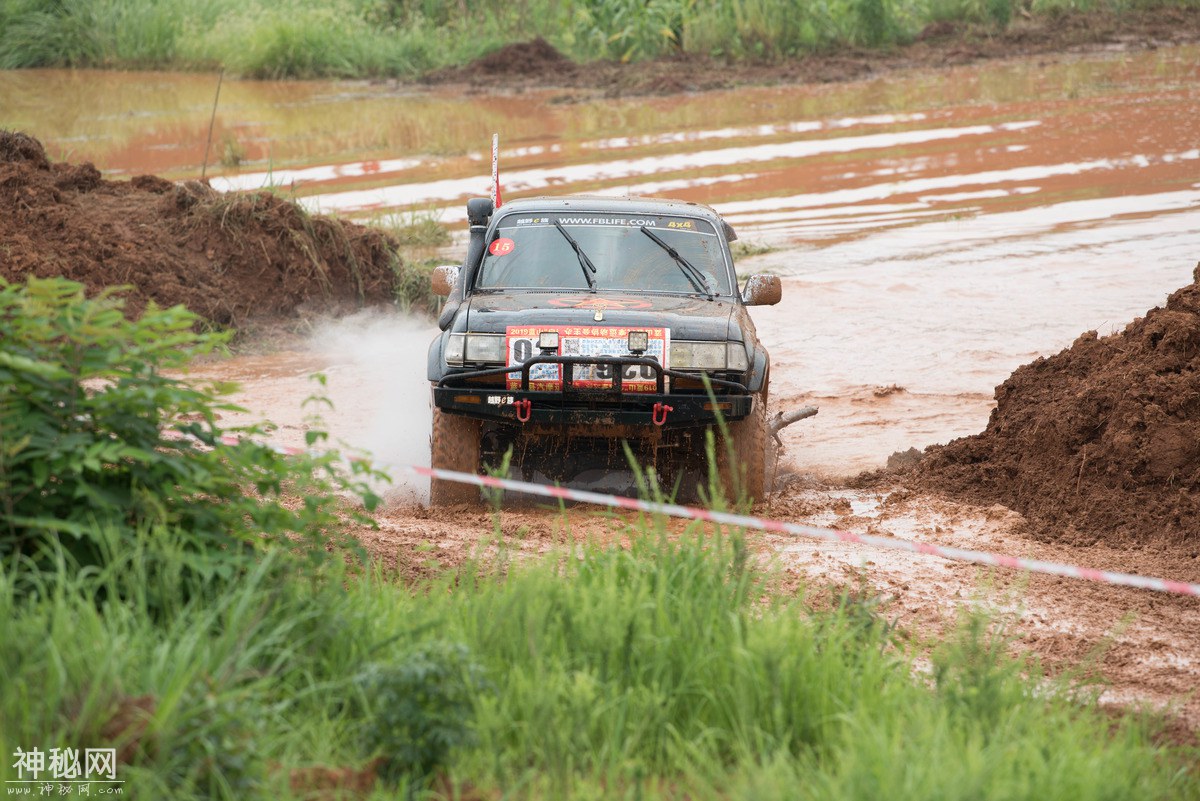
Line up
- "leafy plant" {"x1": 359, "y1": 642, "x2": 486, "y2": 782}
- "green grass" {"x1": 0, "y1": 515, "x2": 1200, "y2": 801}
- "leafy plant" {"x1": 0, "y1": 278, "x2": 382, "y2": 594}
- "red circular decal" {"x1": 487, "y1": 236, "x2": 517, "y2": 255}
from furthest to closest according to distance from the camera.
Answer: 1. "red circular decal" {"x1": 487, "y1": 236, "x2": 517, "y2": 255}
2. "leafy plant" {"x1": 0, "y1": 278, "x2": 382, "y2": 594}
3. "leafy plant" {"x1": 359, "y1": 642, "x2": 486, "y2": 782}
4. "green grass" {"x1": 0, "y1": 515, "x2": 1200, "y2": 801}

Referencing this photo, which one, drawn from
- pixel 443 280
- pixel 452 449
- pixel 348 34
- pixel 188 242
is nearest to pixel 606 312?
pixel 452 449

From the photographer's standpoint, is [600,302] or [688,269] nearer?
[600,302]

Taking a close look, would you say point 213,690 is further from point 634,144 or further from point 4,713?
point 634,144

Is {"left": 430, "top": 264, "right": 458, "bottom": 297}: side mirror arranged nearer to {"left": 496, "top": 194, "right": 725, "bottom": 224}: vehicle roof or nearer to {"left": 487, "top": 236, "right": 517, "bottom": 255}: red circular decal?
{"left": 487, "top": 236, "right": 517, "bottom": 255}: red circular decal

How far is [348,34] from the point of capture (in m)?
33.4

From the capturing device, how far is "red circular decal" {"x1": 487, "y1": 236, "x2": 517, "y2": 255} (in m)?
8.12

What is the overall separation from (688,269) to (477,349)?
63.9 inches

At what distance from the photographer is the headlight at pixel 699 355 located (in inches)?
274

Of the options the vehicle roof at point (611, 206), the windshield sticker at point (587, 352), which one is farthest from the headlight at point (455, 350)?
the vehicle roof at point (611, 206)

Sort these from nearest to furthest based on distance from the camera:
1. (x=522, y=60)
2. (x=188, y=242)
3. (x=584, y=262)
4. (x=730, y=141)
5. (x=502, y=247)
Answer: (x=584, y=262), (x=502, y=247), (x=188, y=242), (x=730, y=141), (x=522, y=60)

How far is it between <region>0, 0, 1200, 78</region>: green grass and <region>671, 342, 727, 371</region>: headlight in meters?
26.4

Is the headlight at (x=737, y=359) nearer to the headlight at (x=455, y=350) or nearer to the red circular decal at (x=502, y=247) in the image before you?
the headlight at (x=455, y=350)

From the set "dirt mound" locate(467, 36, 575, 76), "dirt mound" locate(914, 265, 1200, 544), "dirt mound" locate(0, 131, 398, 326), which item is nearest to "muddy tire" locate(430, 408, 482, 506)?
"dirt mound" locate(914, 265, 1200, 544)

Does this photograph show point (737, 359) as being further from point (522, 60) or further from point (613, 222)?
point (522, 60)
